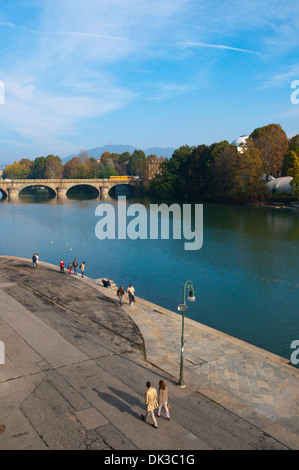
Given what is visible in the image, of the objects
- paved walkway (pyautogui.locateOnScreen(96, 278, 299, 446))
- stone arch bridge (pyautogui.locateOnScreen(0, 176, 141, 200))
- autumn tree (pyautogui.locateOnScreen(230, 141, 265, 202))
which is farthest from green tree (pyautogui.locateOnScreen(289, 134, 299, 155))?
paved walkway (pyautogui.locateOnScreen(96, 278, 299, 446))

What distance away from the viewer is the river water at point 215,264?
87.3 ft

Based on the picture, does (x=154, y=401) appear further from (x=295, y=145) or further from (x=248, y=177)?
(x=295, y=145)

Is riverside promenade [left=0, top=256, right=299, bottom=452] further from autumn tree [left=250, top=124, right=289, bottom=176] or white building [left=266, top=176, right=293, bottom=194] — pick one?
autumn tree [left=250, top=124, right=289, bottom=176]

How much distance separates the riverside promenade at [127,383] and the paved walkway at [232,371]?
0.15 feet

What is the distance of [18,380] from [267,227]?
189ft

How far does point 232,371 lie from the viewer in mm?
16812

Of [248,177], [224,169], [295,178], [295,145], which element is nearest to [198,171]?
[224,169]

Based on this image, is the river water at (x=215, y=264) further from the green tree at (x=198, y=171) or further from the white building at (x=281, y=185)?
the green tree at (x=198, y=171)

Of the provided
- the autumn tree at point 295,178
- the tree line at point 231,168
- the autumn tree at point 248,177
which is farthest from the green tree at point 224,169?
the autumn tree at point 295,178

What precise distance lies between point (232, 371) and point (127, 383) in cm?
503

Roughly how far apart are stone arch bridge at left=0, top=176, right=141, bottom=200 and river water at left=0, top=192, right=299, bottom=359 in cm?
5701

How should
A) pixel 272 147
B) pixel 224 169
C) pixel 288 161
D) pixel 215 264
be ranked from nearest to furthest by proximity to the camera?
1. pixel 215 264
2. pixel 224 169
3. pixel 288 161
4. pixel 272 147

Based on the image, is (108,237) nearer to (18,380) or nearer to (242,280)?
(242,280)
